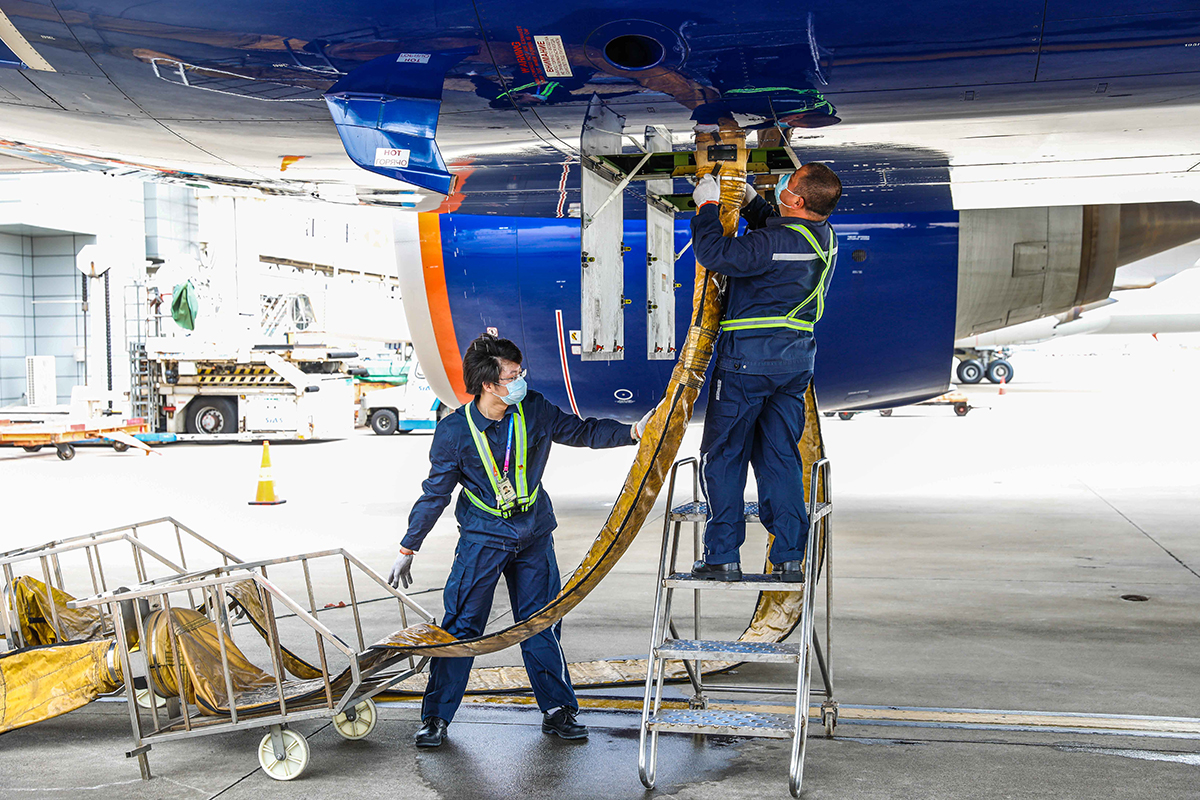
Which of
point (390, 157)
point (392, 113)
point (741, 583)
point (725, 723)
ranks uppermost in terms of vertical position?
point (392, 113)

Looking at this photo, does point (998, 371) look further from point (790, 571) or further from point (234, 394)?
point (790, 571)

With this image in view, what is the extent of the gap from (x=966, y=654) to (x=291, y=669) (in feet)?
12.1

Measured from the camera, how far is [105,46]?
512 cm

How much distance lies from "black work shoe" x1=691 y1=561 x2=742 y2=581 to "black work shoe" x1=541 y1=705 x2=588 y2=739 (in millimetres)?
871

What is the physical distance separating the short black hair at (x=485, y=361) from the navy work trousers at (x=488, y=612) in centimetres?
71

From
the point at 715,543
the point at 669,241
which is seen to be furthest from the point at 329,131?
the point at 715,543

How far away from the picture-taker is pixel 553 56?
484cm

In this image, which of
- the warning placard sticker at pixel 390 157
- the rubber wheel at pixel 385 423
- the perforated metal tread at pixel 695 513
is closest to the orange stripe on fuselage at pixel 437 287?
the warning placard sticker at pixel 390 157

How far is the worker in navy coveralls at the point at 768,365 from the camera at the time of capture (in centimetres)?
433

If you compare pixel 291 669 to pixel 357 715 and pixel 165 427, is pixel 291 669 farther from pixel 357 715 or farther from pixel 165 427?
pixel 165 427

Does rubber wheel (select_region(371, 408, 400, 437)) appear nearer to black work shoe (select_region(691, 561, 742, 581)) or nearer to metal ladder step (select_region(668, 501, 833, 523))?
metal ladder step (select_region(668, 501, 833, 523))

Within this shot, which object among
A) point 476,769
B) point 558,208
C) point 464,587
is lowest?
point 476,769

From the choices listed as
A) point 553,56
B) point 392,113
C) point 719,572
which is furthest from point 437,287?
point 719,572

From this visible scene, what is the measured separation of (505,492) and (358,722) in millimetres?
1265
